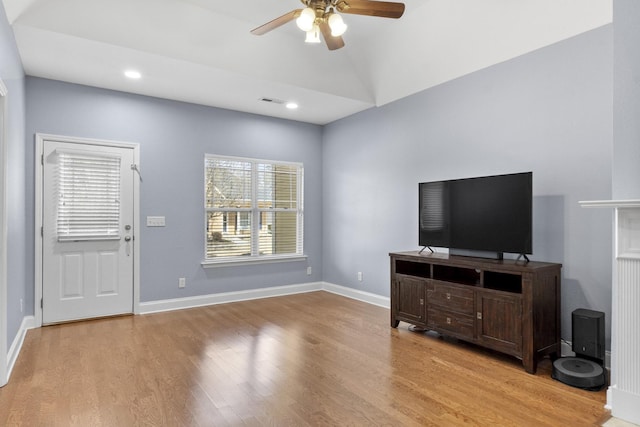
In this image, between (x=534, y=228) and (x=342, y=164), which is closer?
(x=534, y=228)

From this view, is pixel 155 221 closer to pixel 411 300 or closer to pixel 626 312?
pixel 411 300

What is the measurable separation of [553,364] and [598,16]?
2.70m

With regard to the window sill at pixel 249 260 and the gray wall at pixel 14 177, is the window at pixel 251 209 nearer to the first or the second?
the window sill at pixel 249 260

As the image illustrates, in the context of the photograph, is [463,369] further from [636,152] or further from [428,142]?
[428,142]

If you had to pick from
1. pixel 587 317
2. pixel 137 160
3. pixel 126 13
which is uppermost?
pixel 126 13

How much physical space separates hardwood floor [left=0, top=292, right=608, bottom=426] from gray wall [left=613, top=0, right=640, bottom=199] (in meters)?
1.42

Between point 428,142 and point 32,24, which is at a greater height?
point 32,24

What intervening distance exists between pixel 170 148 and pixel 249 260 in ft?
6.14

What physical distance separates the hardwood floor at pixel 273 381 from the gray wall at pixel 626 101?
1416 mm

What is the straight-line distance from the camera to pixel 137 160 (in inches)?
179

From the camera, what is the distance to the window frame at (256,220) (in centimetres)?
507

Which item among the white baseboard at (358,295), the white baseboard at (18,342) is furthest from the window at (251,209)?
the white baseboard at (18,342)

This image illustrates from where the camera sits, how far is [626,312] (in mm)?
2203

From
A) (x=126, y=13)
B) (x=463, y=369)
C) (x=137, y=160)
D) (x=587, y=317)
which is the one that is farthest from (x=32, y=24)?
(x=587, y=317)
